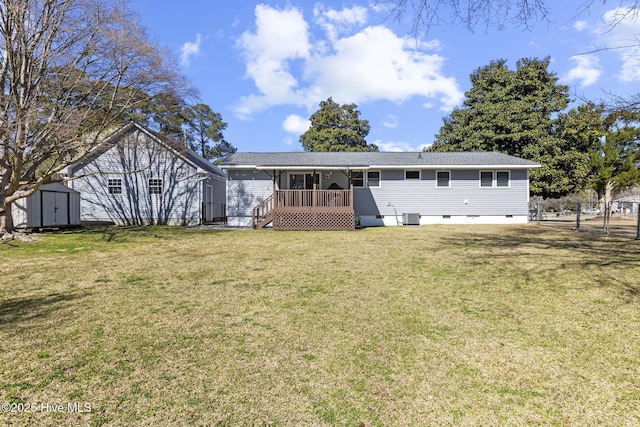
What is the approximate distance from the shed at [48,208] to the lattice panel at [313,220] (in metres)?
9.94

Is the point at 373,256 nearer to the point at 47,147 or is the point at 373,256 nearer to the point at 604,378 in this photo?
the point at 604,378

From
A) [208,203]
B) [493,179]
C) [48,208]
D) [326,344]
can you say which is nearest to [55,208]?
[48,208]

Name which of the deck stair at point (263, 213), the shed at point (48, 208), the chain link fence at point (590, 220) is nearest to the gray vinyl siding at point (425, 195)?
the chain link fence at point (590, 220)

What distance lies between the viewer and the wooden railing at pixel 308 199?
15.3 metres

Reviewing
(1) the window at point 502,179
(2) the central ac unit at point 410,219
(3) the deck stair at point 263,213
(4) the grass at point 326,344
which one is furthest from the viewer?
(1) the window at point 502,179

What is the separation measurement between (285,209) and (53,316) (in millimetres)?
11161

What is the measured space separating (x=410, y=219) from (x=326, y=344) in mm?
14736

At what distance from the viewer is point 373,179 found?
57.7ft

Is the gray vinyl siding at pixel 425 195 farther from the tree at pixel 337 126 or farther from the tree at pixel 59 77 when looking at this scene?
the tree at pixel 337 126

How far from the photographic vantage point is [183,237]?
12.6m

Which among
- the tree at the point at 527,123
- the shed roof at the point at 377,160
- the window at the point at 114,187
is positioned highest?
the tree at the point at 527,123

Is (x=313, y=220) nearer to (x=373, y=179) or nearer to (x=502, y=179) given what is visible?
(x=373, y=179)

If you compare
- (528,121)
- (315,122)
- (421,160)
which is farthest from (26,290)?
(315,122)

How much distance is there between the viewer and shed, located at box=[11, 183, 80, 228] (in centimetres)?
1351
